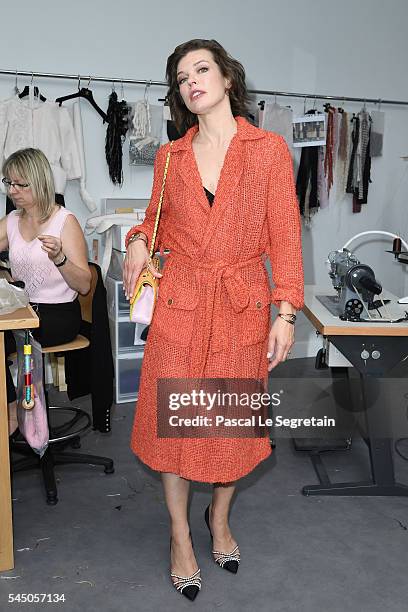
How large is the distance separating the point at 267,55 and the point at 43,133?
170 cm

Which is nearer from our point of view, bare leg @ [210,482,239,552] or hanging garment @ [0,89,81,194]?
bare leg @ [210,482,239,552]

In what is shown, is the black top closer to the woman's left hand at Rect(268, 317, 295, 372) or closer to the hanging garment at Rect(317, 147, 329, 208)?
the woman's left hand at Rect(268, 317, 295, 372)

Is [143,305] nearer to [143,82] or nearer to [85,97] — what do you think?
[85,97]

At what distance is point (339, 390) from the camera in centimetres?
354

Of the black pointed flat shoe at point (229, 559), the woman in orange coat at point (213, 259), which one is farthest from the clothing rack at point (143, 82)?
the black pointed flat shoe at point (229, 559)

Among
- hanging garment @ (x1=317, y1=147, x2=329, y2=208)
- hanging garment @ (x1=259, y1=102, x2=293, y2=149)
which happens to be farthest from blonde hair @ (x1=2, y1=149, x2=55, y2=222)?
hanging garment @ (x1=317, y1=147, x2=329, y2=208)

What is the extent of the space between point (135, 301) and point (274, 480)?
4.46 ft

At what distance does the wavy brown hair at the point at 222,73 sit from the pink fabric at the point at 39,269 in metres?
0.99

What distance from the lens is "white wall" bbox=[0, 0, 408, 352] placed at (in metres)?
4.02

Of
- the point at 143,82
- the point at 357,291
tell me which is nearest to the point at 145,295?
the point at 357,291

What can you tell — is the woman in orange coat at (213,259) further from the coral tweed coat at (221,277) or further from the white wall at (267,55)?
the white wall at (267,55)

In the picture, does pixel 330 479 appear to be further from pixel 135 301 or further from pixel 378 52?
pixel 378 52

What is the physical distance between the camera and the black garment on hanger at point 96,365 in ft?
A: 9.41

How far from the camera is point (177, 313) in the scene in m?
1.91
